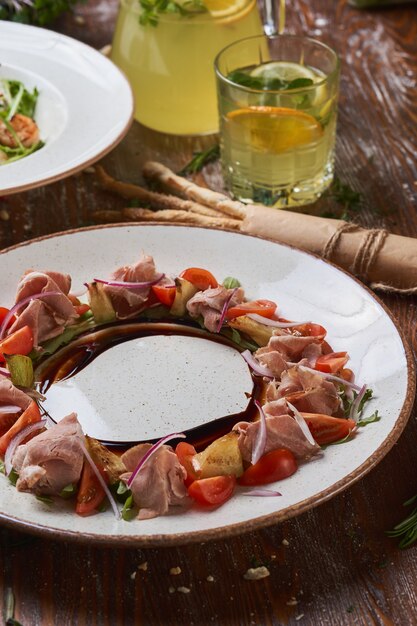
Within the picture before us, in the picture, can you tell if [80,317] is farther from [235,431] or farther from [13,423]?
[235,431]

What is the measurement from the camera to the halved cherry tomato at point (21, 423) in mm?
1767

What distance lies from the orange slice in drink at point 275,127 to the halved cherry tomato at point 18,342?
0.97m

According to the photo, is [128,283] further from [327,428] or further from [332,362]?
[327,428]

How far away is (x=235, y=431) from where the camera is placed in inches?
69.2

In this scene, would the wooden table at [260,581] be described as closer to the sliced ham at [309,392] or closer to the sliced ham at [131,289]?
the sliced ham at [309,392]

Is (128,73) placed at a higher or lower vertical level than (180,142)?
higher

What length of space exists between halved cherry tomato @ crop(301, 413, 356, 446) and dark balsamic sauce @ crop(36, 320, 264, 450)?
17cm

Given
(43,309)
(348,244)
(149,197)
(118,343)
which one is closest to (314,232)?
(348,244)

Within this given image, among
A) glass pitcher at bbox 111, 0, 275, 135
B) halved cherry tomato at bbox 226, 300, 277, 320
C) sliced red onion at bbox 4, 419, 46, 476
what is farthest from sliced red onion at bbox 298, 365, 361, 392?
glass pitcher at bbox 111, 0, 275, 135

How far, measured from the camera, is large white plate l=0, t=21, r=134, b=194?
8.15ft

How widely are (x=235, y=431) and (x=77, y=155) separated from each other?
1.10 m

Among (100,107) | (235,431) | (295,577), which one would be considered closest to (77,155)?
(100,107)

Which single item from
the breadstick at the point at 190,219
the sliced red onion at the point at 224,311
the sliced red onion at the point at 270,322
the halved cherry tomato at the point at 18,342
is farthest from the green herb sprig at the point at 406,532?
the breadstick at the point at 190,219

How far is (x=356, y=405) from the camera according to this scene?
1909mm
